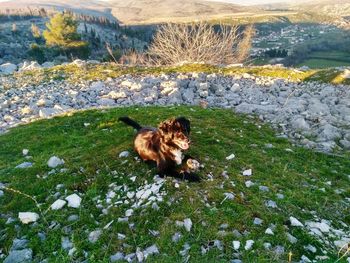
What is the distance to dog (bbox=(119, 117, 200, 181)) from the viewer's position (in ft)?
23.9

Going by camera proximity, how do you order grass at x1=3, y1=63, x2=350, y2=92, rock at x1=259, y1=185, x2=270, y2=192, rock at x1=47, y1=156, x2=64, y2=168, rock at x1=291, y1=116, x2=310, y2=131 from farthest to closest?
1. grass at x1=3, y1=63, x2=350, y2=92
2. rock at x1=291, y1=116, x2=310, y2=131
3. rock at x1=47, y1=156, x2=64, y2=168
4. rock at x1=259, y1=185, x2=270, y2=192

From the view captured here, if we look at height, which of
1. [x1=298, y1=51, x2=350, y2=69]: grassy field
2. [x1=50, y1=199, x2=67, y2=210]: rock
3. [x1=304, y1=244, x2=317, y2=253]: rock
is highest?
[x1=304, y1=244, x2=317, y2=253]: rock

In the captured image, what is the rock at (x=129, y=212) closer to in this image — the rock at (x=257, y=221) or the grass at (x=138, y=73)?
the rock at (x=257, y=221)

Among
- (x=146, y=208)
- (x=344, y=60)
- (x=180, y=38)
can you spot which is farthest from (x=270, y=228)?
(x=344, y=60)

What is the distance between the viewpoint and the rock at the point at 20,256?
606 centimetres

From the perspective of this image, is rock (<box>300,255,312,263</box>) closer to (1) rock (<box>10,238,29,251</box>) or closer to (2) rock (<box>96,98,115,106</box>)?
(1) rock (<box>10,238,29,251</box>)

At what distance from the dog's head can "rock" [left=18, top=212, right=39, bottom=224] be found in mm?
2940

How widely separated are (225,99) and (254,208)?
1107 cm

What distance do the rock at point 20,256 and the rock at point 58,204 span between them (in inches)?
44.8

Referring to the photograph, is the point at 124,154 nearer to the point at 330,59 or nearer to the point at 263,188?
the point at 263,188

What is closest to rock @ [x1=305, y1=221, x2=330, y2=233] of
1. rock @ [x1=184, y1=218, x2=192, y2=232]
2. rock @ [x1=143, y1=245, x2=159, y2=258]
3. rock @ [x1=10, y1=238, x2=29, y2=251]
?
rock @ [x1=184, y1=218, x2=192, y2=232]

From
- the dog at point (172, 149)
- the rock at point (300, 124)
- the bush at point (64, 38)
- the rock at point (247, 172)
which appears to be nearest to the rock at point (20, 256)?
the dog at point (172, 149)

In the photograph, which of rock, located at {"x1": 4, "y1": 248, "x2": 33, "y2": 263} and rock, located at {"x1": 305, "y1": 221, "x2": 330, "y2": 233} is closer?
rock, located at {"x1": 4, "y1": 248, "x2": 33, "y2": 263}

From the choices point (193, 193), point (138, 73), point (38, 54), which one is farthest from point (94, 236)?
point (38, 54)
